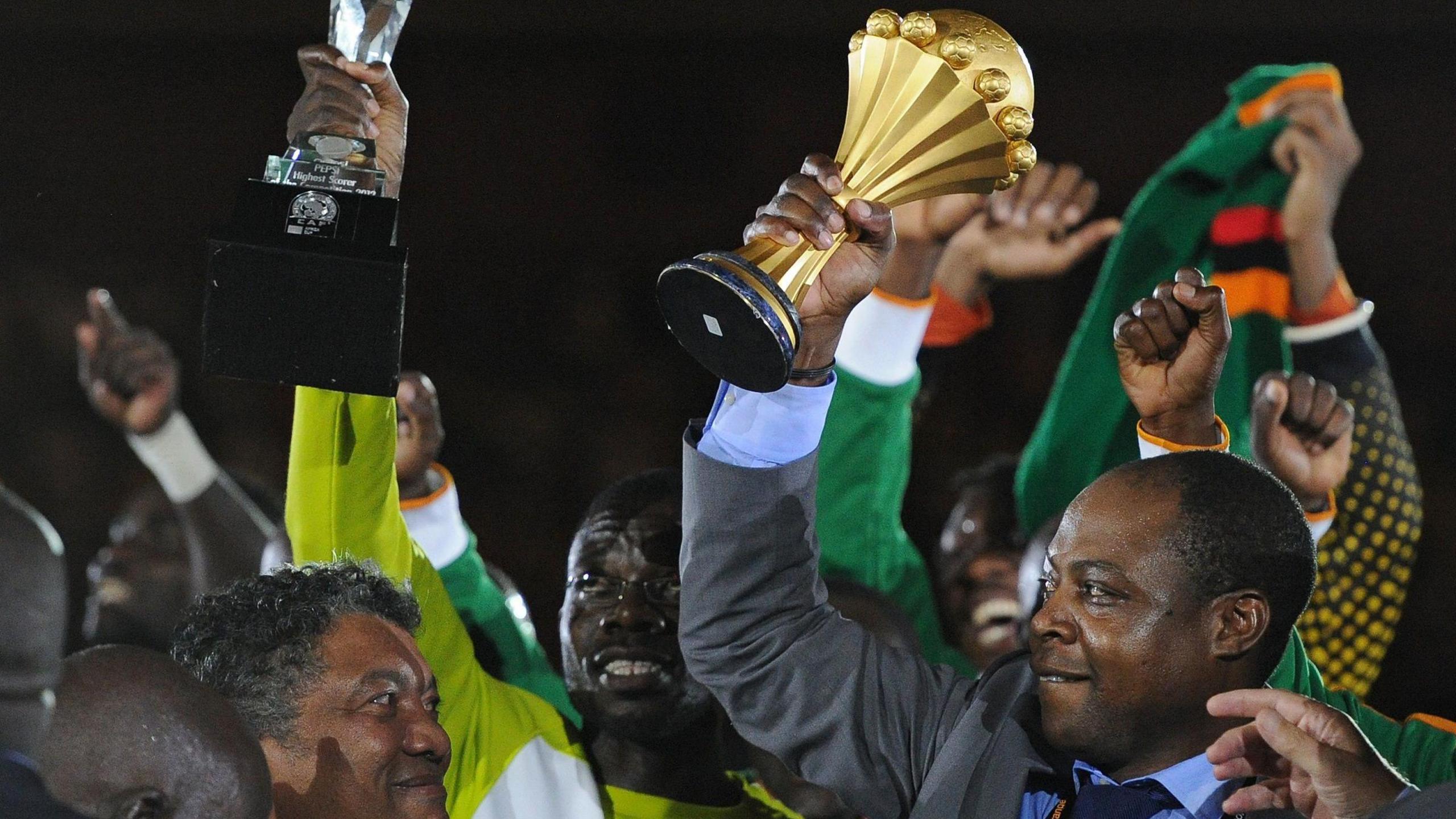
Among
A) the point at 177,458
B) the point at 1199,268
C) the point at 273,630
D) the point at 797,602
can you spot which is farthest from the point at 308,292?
the point at 1199,268

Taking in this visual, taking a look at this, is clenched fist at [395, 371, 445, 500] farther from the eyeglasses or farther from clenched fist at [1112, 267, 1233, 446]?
clenched fist at [1112, 267, 1233, 446]

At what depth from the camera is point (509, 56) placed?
4309 mm

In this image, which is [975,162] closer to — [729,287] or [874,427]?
[729,287]

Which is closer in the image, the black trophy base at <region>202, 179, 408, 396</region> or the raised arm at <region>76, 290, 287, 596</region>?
the black trophy base at <region>202, 179, 408, 396</region>

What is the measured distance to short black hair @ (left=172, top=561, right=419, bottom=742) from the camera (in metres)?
1.77

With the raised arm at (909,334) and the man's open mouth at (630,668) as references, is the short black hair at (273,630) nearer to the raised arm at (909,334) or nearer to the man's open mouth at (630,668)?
the man's open mouth at (630,668)

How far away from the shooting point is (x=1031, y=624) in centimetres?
187

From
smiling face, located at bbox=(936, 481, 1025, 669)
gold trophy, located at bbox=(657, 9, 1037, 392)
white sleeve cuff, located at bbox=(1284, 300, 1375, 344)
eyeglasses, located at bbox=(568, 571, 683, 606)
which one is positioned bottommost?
smiling face, located at bbox=(936, 481, 1025, 669)

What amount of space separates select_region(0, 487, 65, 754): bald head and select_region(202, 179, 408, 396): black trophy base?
0.36 metres

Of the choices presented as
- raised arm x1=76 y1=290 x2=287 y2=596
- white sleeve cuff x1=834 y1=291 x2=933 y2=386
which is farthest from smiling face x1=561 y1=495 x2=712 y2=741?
raised arm x1=76 y1=290 x2=287 y2=596

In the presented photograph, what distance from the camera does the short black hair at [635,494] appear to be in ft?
8.42

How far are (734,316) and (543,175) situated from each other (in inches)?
109

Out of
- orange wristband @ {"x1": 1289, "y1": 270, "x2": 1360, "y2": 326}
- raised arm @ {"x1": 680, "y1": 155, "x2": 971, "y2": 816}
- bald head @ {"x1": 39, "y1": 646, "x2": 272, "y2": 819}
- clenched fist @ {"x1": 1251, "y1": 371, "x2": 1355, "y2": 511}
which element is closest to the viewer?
bald head @ {"x1": 39, "y1": 646, "x2": 272, "y2": 819}

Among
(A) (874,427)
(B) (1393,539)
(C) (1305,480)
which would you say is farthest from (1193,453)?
(B) (1393,539)
